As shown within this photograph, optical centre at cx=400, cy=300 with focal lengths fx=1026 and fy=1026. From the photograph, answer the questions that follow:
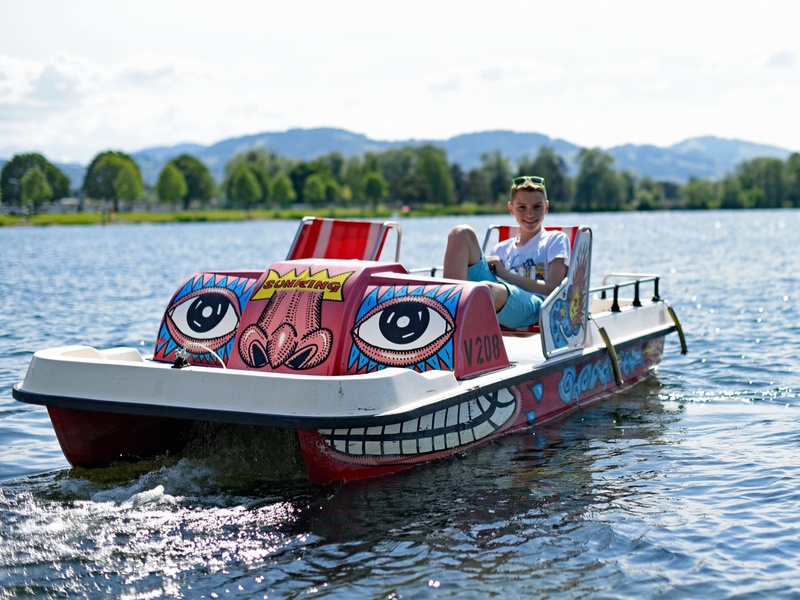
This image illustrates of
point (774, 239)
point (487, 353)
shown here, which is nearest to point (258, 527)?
point (487, 353)

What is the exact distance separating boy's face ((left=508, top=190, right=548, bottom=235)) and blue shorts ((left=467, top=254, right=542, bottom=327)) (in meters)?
0.73

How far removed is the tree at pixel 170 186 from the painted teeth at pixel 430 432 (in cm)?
14140

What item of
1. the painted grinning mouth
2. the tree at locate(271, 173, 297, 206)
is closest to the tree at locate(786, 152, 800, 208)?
the tree at locate(271, 173, 297, 206)

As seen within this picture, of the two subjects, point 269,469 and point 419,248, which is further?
point 419,248

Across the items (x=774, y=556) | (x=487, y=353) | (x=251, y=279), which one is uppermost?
(x=251, y=279)

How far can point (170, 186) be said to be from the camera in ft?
477

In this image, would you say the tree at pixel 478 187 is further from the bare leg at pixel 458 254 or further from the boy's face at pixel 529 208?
the bare leg at pixel 458 254

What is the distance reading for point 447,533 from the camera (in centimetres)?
649

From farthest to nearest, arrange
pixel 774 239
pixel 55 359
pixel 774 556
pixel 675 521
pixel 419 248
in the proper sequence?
pixel 774 239
pixel 419 248
pixel 55 359
pixel 675 521
pixel 774 556

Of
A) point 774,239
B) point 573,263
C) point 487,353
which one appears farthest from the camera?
point 774,239

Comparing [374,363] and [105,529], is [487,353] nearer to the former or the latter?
[374,363]

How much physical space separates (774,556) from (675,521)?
0.74 meters

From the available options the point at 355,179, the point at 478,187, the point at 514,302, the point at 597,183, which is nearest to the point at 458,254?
the point at 514,302

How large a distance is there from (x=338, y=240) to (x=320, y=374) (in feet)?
9.43
